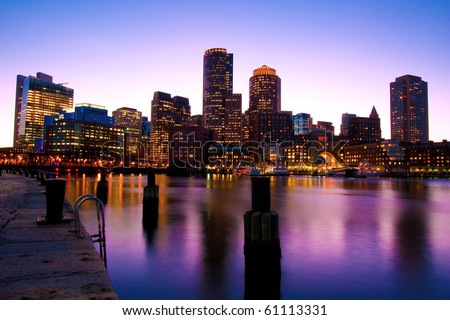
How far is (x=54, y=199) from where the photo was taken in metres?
14.4

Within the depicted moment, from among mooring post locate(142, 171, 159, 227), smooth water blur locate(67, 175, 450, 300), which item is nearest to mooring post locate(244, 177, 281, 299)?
smooth water blur locate(67, 175, 450, 300)

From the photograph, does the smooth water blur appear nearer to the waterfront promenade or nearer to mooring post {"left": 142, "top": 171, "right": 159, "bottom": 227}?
mooring post {"left": 142, "top": 171, "right": 159, "bottom": 227}

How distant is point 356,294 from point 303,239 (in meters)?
10.3

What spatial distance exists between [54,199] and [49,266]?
671 cm

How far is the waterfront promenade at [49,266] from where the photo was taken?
21.9ft

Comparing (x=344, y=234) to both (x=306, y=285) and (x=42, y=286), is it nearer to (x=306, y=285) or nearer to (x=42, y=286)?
(x=306, y=285)

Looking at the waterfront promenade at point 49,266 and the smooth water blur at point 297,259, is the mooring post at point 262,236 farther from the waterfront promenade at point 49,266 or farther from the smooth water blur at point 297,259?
the waterfront promenade at point 49,266

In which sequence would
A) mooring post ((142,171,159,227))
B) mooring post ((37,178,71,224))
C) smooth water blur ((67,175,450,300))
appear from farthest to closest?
mooring post ((142,171,159,227)), mooring post ((37,178,71,224)), smooth water blur ((67,175,450,300))
